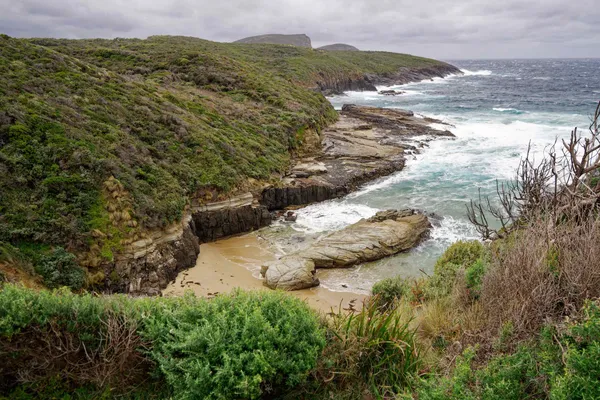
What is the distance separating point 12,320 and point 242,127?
810 inches

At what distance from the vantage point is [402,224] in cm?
1595

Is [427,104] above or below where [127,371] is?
above

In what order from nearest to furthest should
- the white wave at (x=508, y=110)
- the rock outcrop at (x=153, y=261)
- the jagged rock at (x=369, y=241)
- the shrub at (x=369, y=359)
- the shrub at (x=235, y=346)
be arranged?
the shrub at (x=235, y=346), the shrub at (x=369, y=359), the rock outcrop at (x=153, y=261), the jagged rock at (x=369, y=241), the white wave at (x=508, y=110)

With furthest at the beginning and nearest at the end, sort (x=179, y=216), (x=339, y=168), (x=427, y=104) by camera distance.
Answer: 1. (x=427, y=104)
2. (x=339, y=168)
3. (x=179, y=216)

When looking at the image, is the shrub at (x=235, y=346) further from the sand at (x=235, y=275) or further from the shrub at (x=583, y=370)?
the sand at (x=235, y=275)

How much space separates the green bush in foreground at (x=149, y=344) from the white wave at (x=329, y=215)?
39.1ft

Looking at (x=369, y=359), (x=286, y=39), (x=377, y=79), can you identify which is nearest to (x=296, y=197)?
(x=369, y=359)

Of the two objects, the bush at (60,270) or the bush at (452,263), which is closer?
the bush at (452,263)

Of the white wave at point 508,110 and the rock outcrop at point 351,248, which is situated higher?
the white wave at point 508,110

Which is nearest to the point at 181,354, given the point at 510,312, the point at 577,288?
the point at 510,312

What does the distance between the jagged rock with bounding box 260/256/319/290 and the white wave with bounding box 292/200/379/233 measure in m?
3.73

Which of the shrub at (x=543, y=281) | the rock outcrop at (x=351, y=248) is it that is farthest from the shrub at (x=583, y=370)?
the rock outcrop at (x=351, y=248)

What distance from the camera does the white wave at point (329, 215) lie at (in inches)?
674

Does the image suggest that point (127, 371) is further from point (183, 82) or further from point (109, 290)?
point (183, 82)
